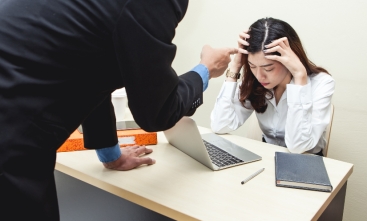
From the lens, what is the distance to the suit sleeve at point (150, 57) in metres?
0.68

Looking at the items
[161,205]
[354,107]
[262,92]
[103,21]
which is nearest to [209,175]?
[161,205]

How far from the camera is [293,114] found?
1403mm

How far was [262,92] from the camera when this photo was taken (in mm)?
1642

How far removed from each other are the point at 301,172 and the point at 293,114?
1.35ft

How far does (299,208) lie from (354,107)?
1171 millimetres

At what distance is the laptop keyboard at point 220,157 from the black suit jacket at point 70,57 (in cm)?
46

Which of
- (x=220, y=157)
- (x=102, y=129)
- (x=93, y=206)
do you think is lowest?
(x=93, y=206)

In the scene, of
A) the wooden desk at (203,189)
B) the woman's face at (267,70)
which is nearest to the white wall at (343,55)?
the woman's face at (267,70)

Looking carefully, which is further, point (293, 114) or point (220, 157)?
point (293, 114)

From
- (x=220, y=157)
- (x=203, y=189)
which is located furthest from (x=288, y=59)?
(x=203, y=189)

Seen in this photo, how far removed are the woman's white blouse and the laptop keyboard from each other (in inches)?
10.8

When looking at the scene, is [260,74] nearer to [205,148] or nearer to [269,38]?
[269,38]

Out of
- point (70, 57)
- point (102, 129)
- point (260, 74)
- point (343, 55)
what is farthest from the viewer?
point (343, 55)

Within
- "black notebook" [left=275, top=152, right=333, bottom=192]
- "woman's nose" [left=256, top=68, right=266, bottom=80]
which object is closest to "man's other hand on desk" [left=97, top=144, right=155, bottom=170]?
"black notebook" [left=275, top=152, right=333, bottom=192]
